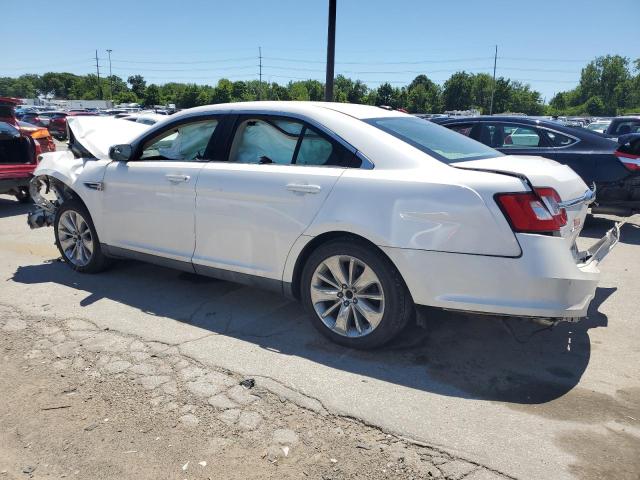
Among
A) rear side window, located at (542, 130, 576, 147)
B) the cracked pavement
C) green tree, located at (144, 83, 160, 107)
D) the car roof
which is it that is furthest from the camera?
green tree, located at (144, 83, 160, 107)

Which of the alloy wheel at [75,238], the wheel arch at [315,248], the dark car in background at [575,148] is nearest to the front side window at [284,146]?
the wheel arch at [315,248]

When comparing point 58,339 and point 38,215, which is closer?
point 58,339

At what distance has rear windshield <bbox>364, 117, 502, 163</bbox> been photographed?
3.59 meters

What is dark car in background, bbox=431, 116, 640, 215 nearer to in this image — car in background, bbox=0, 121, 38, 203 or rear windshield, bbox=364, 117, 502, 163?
rear windshield, bbox=364, 117, 502, 163

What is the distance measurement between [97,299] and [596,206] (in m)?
6.16

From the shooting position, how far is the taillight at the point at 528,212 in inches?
118

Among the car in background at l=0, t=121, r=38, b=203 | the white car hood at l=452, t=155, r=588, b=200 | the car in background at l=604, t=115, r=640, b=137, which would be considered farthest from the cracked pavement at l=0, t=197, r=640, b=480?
the car in background at l=604, t=115, r=640, b=137

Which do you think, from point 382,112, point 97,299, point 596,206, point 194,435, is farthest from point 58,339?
point 596,206

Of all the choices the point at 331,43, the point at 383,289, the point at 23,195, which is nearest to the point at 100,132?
the point at 383,289

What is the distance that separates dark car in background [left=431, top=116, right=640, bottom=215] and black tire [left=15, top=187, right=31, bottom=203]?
7.49 meters

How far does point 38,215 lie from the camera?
5.80 metres

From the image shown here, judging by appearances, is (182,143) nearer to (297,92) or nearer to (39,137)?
(39,137)

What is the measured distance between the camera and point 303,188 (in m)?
3.63

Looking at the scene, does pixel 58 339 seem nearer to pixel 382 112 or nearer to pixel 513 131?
pixel 382 112
